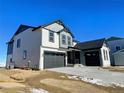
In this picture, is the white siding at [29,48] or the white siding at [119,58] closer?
the white siding at [29,48]

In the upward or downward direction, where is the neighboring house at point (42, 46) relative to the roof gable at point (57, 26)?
downward

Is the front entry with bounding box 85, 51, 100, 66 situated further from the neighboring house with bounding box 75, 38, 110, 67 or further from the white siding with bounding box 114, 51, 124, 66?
the white siding with bounding box 114, 51, 124, 66

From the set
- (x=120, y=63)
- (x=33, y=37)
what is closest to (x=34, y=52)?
(x=33, y=37)

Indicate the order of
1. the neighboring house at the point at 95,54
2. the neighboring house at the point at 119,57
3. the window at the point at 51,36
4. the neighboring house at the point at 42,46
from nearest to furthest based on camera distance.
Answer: the neighboring house at the point at 42,46 < the window at the point at 51,36 < the neighboring house at the point at 95,54 < the neighboring house at the point at 119,57

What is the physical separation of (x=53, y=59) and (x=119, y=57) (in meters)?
20.1

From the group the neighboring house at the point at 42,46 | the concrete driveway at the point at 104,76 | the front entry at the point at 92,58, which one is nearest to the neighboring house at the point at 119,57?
the front entry at the point at 92,58

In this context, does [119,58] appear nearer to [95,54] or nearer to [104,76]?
[95,54]

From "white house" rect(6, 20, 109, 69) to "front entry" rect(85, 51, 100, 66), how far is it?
17.5 inches

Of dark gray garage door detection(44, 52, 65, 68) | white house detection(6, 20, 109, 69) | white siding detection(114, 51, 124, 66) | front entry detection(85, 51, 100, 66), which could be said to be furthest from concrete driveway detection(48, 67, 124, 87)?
white siding detection(114, 51, 124, 66)

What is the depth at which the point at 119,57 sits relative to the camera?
3638cm

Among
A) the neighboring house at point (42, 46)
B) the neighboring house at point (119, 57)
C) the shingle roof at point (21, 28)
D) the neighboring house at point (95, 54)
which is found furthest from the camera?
the neighboring house at point (119, 57)

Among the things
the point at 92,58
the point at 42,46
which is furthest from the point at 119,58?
the point at 42,46

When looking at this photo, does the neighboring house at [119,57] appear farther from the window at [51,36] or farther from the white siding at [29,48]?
the white siding at [29,48]

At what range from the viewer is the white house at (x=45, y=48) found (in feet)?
76.0
